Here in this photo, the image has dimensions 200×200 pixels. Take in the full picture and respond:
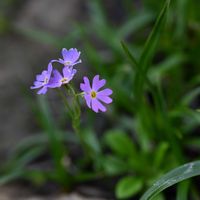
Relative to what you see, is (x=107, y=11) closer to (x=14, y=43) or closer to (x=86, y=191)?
(x=14, y=43)

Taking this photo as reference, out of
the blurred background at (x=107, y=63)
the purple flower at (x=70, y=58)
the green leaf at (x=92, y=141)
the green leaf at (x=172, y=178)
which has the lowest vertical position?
the green leaf at (x=172, y=178)

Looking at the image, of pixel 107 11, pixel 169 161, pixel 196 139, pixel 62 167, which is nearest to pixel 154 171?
pixel 169 161

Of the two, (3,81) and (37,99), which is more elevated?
(3,81)

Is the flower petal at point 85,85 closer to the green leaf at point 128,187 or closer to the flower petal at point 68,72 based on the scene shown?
the flower petal at point 68,72

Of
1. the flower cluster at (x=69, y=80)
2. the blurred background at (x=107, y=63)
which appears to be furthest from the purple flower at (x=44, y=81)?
the blurred background at (x=107, y=63)

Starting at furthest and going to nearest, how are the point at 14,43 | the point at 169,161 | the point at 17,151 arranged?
the point at 14,43, the point at 17,151, the point at 169,161

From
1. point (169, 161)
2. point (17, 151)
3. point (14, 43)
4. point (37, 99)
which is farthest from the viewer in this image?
point (14, 43)

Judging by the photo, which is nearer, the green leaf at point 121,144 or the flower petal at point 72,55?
the flower petal at point 72,55
